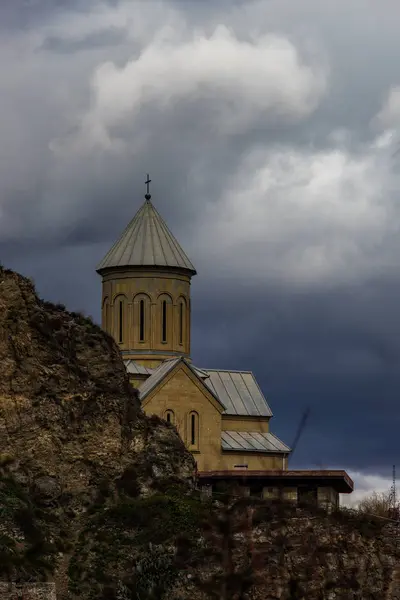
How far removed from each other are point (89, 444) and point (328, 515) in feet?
20.3

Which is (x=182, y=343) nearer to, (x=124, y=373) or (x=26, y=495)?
(x=124, y=373)

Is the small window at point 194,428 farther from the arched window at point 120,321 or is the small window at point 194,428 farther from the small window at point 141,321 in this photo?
the arched window at point 120,321

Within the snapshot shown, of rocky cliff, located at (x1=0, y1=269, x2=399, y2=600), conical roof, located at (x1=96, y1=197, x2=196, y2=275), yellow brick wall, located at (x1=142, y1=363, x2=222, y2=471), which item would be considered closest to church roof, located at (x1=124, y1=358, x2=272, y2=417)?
yellow brick wall, located at (x1=142, y1=363, x2=222, y2=471)

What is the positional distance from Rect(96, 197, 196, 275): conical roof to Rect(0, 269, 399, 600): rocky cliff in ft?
86.1

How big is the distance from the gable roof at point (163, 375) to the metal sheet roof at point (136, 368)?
1.37 feet

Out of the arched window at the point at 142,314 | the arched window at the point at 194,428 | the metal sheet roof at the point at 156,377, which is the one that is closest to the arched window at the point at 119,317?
the arched window at the point at 142,314

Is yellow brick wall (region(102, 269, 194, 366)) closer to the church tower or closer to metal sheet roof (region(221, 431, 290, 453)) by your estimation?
the church tower

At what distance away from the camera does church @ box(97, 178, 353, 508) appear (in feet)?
226

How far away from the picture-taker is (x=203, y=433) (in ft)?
229

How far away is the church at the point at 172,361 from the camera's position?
68938 millimetres

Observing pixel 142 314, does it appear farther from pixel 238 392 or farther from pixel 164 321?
pixel 238 392

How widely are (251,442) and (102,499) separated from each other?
1179 inches

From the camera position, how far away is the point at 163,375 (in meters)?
68.4

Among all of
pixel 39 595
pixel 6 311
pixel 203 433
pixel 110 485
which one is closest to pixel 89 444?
pixel 110 485
